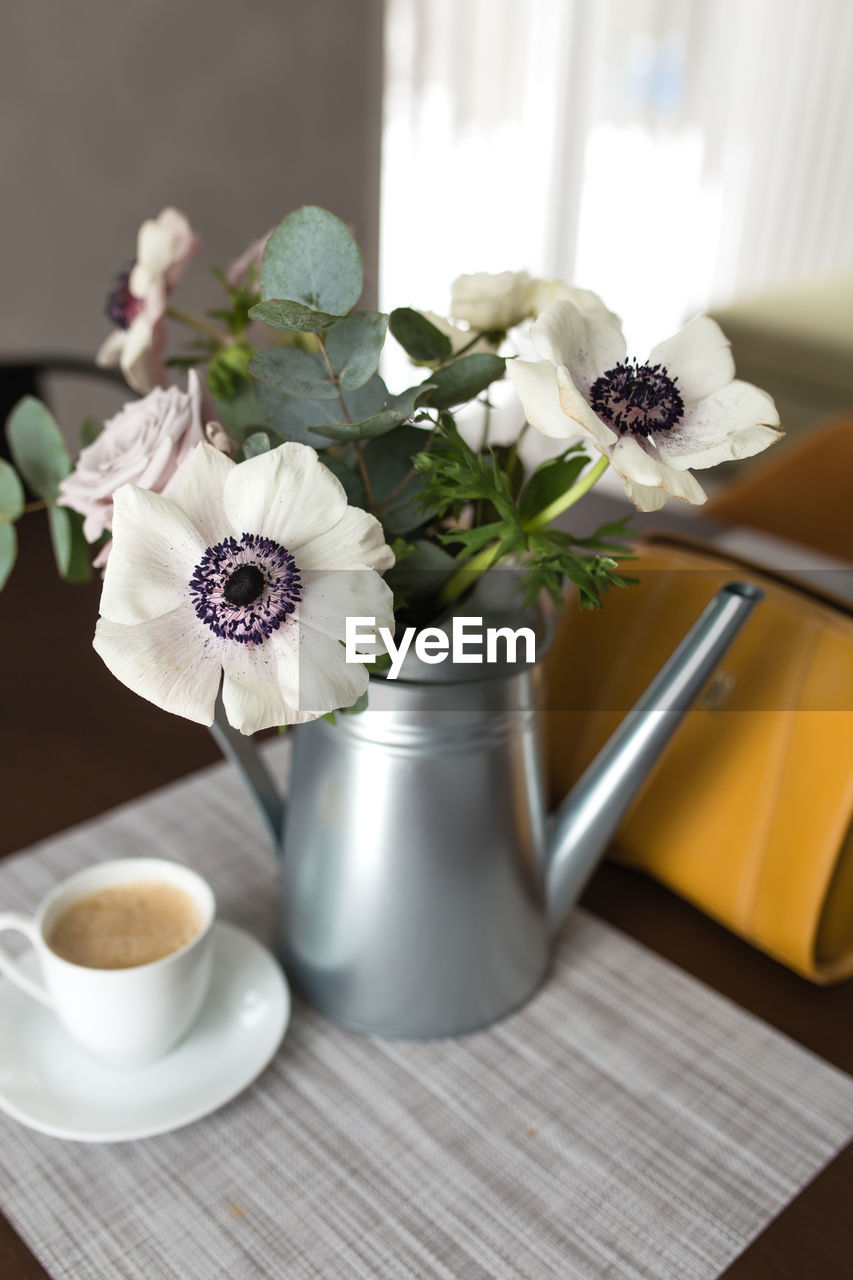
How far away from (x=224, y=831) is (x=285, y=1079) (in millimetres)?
208

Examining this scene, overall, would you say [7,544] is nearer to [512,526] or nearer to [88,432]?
[88,432]

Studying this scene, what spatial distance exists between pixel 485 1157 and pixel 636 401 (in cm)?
36

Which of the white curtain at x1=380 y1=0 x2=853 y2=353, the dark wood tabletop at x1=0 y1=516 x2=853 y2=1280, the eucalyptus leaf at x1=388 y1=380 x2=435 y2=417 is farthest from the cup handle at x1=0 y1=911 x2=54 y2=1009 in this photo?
the white curtain at x1=380 y1=0 x2=853 y2=353

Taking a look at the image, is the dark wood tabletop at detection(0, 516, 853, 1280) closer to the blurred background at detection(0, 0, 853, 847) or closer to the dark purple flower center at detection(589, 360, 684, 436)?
the blurred background at detection(0, 0, 853, 847)

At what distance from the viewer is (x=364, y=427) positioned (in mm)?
410

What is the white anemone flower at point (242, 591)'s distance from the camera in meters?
0.37

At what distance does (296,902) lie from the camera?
555mm

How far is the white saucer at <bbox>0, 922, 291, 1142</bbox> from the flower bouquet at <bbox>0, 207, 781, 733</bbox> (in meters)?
0.22

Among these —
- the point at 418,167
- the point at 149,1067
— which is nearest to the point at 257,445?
the point at 149,1067

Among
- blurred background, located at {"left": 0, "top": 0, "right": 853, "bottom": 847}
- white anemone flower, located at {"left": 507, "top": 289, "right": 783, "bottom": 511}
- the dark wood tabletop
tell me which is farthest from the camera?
blurred background, located at {"left": 0, "top": 0, "right": 853, "bottom": 847}

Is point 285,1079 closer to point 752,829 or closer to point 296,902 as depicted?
point 296,902

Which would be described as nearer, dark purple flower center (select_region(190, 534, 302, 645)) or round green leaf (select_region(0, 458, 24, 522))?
dark purple flower center (select_region(190, 534, 302, 645))

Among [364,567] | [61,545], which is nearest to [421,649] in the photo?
[364,567]

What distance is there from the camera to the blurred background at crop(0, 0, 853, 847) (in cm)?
199
